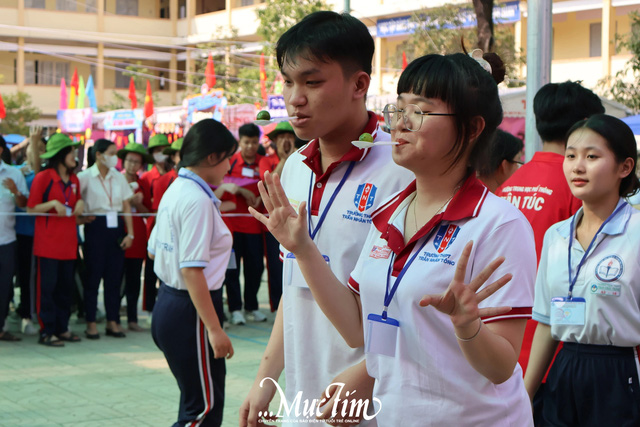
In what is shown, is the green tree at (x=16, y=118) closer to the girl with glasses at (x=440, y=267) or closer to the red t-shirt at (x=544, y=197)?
the red t-shirt at (x=544, y=197)

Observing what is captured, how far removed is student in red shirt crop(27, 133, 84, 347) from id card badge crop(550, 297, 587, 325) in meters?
5.90

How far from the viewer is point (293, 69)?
2447 mm

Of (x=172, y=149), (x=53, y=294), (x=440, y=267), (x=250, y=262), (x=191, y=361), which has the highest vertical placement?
(x=172, y=149)

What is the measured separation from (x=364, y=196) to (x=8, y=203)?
21.7 feet

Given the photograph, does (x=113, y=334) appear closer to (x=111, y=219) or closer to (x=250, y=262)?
(x=111, y=219)

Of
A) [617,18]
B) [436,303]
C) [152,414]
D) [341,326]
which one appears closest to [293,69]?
[341,326]

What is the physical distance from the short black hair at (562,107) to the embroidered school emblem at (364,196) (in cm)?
147

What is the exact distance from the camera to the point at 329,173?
2492 mm

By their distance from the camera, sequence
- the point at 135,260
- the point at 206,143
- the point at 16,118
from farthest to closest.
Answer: the point at 16,118 < the point at 135,260 < the point at 206,143

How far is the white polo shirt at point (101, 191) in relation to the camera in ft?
28.0

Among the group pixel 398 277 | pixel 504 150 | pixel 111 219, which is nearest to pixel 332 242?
pixel 398 277

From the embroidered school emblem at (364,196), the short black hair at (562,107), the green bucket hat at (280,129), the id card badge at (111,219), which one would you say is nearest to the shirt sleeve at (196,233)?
the short black hair at (562,107)

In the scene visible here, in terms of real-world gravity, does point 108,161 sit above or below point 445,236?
above

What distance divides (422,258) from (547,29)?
395 centimetres
